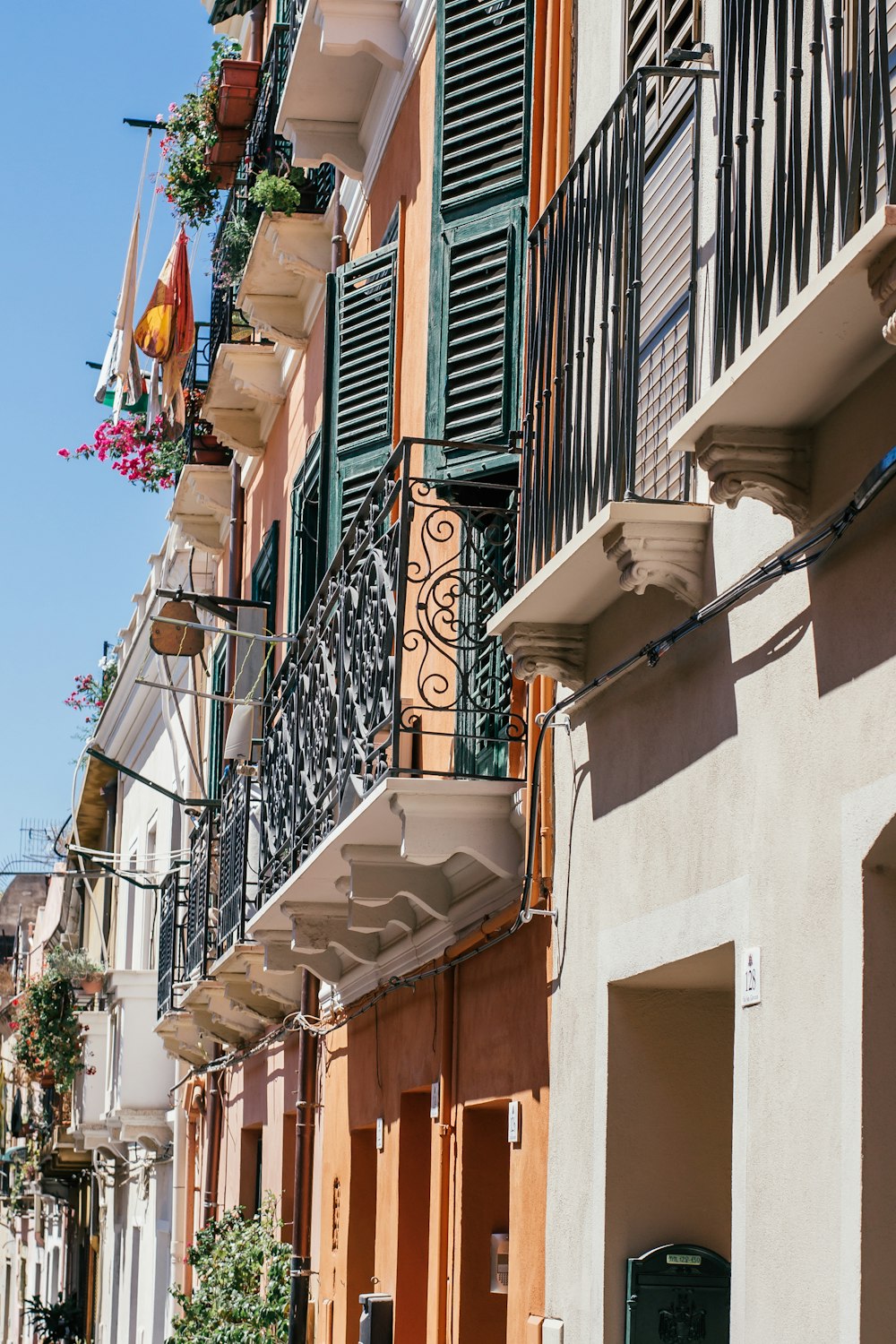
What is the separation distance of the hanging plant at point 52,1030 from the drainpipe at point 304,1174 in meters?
15.3

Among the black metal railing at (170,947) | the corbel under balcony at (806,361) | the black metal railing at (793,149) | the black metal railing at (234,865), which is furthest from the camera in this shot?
the black metal railing at (170,947)

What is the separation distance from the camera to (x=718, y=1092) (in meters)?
6.56

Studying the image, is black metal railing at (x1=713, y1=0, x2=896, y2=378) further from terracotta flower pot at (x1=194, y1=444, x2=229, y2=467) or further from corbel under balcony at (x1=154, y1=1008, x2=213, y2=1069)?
corbel under balcony at (x1=154, y1=1008, x2=213, y2=1069)

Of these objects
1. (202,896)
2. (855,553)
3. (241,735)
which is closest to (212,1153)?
(202,896)

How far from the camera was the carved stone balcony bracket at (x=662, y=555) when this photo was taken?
5.91 m

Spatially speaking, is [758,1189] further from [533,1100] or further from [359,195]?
[359,195]

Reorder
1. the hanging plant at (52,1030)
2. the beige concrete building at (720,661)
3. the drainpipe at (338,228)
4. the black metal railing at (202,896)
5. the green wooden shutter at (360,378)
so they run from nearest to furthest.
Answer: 1. the beige concrete building at (720,661)
2. the green wooden shutter at (360,378)
3. the drainpipe at (338,228)
4. the black metal railing at (202,896)
5. the hanging plant at (52,1030)

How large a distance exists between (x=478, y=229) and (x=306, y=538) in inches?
182

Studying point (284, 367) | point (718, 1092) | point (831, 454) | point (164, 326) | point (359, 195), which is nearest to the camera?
point (831, 454)

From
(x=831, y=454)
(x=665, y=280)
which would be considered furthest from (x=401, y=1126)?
(x=831, y=454)

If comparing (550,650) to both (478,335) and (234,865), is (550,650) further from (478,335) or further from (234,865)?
(234,865)

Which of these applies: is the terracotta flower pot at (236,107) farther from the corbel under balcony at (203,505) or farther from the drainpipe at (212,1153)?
the drainpipe at (212,1153)

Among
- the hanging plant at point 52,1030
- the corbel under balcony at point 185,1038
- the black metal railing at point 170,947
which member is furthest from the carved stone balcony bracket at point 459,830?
the hanging plant at point 52,1030

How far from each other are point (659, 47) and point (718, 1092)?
353 cm
